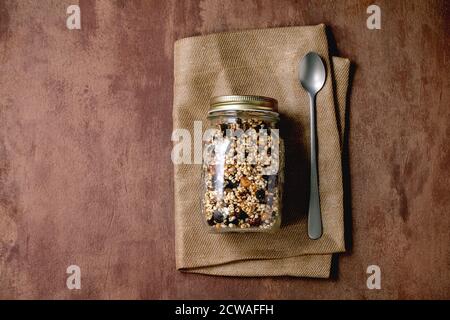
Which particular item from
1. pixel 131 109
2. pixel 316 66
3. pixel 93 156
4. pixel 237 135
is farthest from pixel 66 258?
pixel 316 66

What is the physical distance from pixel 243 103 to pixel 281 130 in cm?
12

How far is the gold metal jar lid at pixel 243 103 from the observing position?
719 mm

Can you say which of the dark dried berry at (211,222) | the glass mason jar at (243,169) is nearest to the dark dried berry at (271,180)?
the glass mason jar at (243,169)

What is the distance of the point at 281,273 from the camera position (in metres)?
0.81

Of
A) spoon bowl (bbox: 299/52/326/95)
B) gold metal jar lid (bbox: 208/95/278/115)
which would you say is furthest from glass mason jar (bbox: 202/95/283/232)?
spoon bowl (bbox: 299/52/326/95)

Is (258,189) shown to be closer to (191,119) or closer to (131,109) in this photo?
(191,119)

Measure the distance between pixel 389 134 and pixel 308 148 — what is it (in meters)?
0.16

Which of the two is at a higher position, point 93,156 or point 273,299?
point 93,156

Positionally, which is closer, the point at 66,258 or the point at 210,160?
the point at 210,160

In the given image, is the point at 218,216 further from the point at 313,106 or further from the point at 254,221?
the point at 313,106

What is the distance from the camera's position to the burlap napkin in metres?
0.80

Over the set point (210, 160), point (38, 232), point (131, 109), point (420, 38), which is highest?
point (420, 38)

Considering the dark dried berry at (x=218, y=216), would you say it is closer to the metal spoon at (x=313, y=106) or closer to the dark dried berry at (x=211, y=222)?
the dark dried berry at (x=211, y=222)

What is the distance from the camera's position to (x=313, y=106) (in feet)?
2.61
